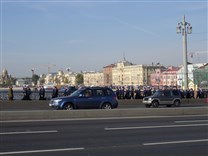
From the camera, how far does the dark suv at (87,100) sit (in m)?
26.1

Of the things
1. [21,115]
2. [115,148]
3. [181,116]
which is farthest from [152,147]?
[181,116]

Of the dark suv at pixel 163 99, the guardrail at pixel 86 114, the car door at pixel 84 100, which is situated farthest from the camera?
the dark suv at pixel 163 99

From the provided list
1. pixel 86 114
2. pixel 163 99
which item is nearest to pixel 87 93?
pixel 86 114

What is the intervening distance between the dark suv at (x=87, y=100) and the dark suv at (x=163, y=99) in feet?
35.3

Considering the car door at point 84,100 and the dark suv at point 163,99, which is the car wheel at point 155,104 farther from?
the car door at point 84,100

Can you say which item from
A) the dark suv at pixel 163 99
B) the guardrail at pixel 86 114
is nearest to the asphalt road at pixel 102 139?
the guardrail at pixel 86 114

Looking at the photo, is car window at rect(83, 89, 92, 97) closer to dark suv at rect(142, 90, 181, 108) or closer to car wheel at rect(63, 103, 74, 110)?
car wheel at rect(63, 103, 74, 110)

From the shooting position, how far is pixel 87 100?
87.1 ft

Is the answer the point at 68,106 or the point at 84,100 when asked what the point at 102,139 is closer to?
the point at 68,106

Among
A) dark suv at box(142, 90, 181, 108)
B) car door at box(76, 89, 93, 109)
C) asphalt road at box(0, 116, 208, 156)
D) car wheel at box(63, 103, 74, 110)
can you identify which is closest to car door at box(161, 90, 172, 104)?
dark suv at box(142, 90, 181, 108)

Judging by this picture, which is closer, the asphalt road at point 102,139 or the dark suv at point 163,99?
the asphalt road at point 102,139

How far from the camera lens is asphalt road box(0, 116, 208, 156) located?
10938mm

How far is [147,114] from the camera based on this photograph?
2214 cm

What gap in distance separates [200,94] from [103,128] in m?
36.3
